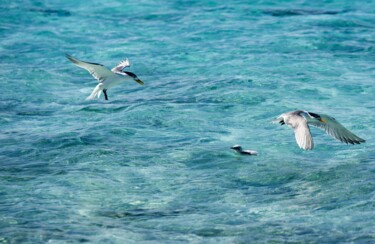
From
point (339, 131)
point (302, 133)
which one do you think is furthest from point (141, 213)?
point (339, 131)

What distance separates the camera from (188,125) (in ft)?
64.8

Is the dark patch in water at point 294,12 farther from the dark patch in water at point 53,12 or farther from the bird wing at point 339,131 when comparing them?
the bird wing at point 339,131

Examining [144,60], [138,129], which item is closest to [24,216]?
[138,129]

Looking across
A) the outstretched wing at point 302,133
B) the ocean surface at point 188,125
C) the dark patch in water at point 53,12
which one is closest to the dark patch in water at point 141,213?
the ocean surface at point 188,125

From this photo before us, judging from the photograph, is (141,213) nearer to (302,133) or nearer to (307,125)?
(302,133)

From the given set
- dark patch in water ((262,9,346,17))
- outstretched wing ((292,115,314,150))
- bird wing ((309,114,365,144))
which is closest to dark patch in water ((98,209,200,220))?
outstretched wing ((292,115,314,150))

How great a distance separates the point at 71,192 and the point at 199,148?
3.80m

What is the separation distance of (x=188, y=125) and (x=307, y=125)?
5.19 metres

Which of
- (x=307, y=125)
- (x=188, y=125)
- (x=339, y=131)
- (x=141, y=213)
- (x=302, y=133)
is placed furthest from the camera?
(x=188, y=125)

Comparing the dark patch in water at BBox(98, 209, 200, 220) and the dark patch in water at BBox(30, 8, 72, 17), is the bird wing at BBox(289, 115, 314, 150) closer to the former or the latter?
the dark patch in water at BBox(98, 209, 200, 220)

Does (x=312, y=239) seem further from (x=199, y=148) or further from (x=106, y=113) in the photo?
(x=106, y=113)

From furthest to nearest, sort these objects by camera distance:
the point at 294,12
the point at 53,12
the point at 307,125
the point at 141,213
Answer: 1. the point at 53,12
2. the point at 294,12
3. the point at 307,125
4. the point at 141,213

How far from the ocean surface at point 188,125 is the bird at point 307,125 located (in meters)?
0.75

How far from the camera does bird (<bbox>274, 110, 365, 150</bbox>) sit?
14789mm
